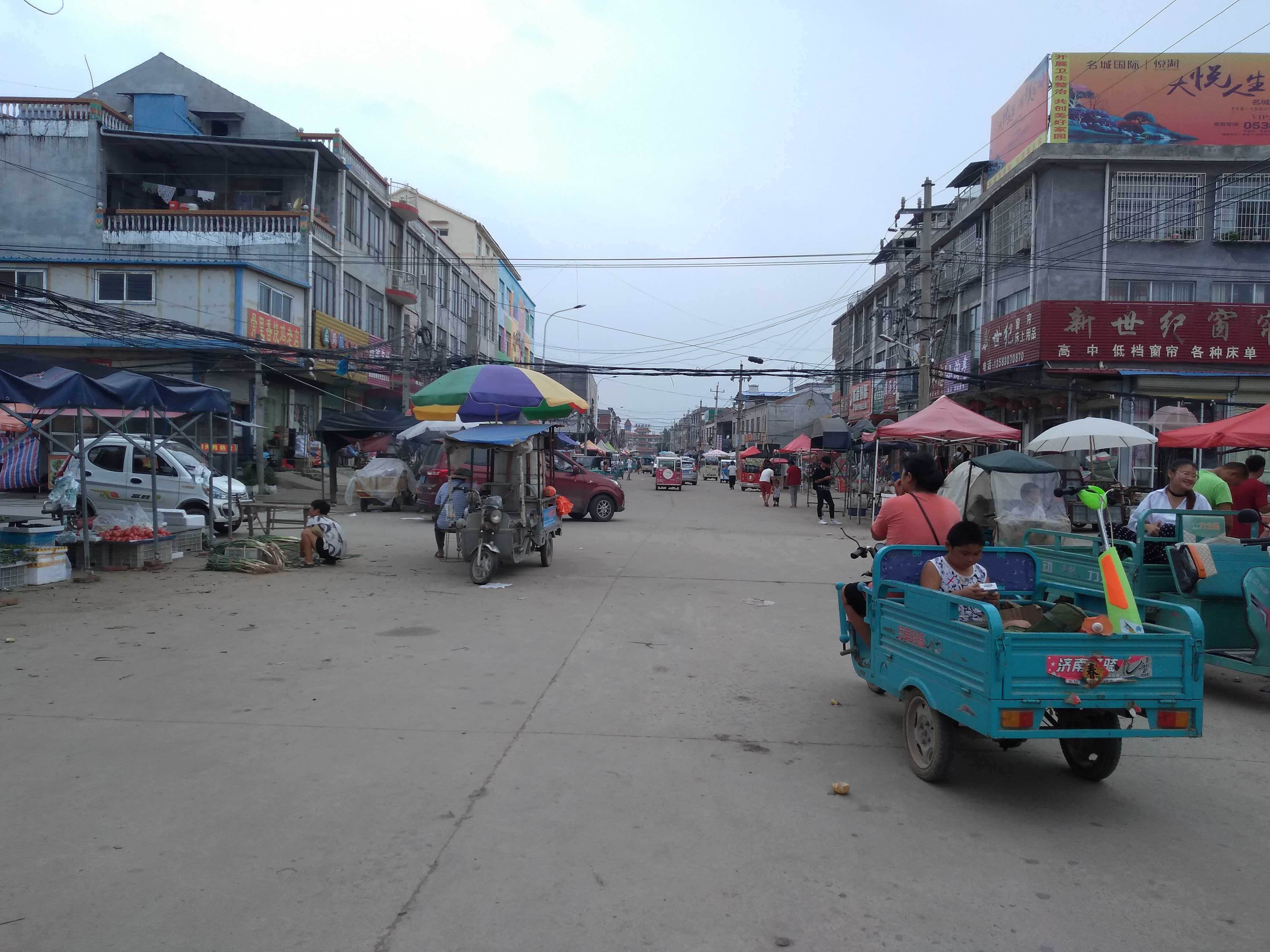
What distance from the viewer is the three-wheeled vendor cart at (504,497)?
11.6 metres

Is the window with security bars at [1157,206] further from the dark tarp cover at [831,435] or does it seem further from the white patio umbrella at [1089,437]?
the white patio umbrella at [1089,437]

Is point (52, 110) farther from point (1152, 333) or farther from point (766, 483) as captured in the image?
point (1152, 333)

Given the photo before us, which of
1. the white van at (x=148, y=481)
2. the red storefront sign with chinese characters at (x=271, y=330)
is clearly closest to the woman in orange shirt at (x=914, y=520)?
the white van at (x=148, y=481)

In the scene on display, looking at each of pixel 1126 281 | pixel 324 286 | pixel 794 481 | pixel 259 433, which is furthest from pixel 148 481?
pixel 1126 281

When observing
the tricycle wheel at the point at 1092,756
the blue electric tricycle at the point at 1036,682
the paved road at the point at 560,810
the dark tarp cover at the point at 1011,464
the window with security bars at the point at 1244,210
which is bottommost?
the paved road at the point at 560,810

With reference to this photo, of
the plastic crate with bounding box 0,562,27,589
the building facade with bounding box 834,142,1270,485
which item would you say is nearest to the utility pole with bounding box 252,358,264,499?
the plastic crate with bounding box 0,562,27,589

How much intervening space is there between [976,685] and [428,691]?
3868 millimetres

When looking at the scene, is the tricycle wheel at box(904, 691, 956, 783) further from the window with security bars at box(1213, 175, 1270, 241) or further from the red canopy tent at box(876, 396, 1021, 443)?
the window with security bars at box(1213, 175, 1270, 241)

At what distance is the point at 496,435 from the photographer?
11641 millimetres

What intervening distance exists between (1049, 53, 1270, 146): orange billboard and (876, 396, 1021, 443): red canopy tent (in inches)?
494

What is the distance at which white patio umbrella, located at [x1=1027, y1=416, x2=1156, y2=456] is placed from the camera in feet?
46.9

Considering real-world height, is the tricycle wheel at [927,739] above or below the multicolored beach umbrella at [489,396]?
below

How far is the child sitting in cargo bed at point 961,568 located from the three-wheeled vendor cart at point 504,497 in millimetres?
7141

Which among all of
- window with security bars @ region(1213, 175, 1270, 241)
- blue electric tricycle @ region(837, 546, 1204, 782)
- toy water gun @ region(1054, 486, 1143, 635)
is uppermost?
window with security bars @ region(1213, 175, 1270, 241)
